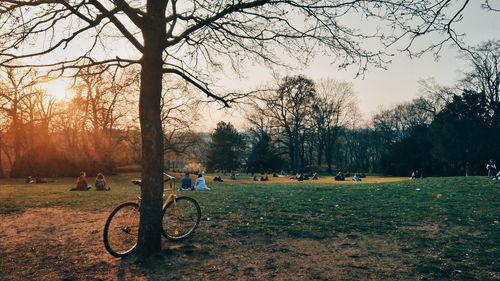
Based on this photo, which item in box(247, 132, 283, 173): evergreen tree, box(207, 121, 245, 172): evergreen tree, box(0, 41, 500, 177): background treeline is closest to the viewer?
box(0, 41, 500, 177): background treeline

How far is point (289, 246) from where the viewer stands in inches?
224

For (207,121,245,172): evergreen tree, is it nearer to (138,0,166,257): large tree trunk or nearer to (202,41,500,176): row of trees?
(202,41,500,176): row of trees

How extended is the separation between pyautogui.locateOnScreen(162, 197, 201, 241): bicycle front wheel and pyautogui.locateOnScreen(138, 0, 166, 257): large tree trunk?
3.74ft

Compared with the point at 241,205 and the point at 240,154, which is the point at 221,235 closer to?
the point at 241,205

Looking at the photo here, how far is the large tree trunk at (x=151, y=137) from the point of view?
511cm

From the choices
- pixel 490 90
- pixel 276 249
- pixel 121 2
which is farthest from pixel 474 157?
pixel 121 2

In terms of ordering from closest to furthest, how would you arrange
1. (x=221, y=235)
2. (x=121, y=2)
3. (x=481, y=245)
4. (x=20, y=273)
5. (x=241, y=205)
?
1. (x=20, y=273)
2. (x=121, y=2)
3. (x=481, y=245)
4. (x=221, y=235)
5. (x=241, y=205)

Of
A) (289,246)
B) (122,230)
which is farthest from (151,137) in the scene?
(289,246)

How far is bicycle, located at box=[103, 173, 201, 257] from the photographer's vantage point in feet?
17.4

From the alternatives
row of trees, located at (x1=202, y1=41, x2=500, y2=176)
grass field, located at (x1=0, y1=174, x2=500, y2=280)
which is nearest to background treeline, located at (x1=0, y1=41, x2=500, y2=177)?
row of trees, located at (x1=202, y1=41, x2=500, y2=176)

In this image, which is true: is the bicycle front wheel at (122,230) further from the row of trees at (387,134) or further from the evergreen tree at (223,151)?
the evergreen tree at (223,151)

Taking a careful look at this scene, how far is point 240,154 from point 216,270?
185 feet

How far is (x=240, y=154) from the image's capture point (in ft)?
201

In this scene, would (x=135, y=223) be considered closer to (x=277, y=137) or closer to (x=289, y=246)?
(x=289, y=246)
